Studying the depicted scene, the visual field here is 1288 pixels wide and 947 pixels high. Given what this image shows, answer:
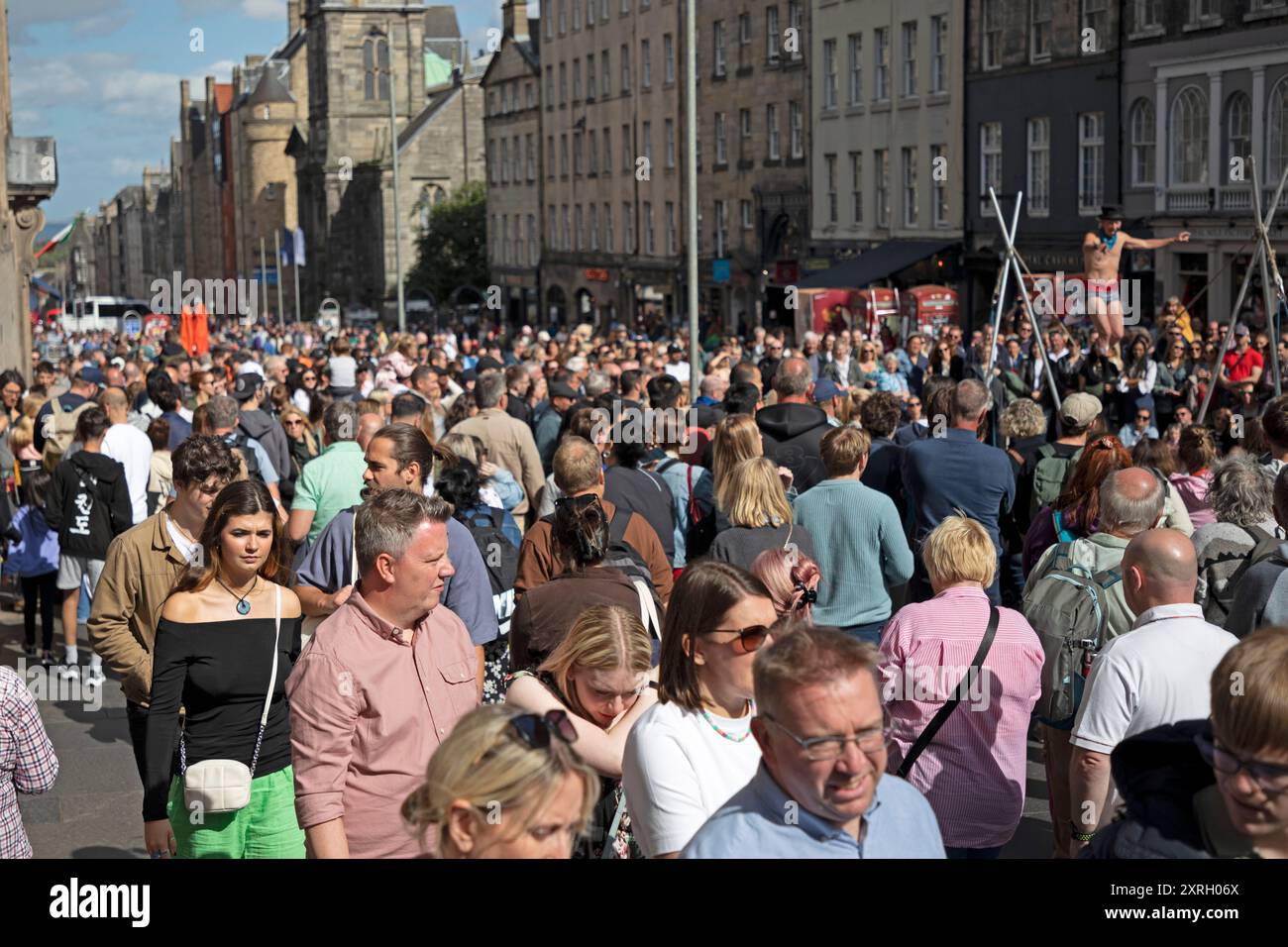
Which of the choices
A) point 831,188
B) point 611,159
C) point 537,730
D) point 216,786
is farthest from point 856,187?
point 537,730

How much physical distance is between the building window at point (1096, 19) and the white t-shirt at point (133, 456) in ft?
87.0

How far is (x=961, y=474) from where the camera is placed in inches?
338

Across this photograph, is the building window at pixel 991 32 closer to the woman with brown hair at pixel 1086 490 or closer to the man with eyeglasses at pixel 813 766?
the woman with brown hair at pixel 1086 490

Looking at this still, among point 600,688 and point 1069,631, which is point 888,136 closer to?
point 1069,631

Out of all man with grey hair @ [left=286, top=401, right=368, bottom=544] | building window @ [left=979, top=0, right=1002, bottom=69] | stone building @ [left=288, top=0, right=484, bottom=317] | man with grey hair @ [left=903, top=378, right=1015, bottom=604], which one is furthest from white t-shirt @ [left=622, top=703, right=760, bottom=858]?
stone building @ [left=288, top=0, right=484, bottom=317]

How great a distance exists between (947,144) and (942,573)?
35438 mm

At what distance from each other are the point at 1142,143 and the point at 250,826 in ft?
100

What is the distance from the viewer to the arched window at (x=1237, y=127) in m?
29.5

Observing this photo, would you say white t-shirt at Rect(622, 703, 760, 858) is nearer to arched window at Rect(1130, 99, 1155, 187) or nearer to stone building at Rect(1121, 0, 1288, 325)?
stone building at Rect(1121, 0, 1288, 325)

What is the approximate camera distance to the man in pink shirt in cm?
438

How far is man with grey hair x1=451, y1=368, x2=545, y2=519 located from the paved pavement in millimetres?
2786

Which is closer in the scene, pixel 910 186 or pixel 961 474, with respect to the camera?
pixel 961 474

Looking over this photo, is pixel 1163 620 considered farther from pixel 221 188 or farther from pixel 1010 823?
pixel 221 188
